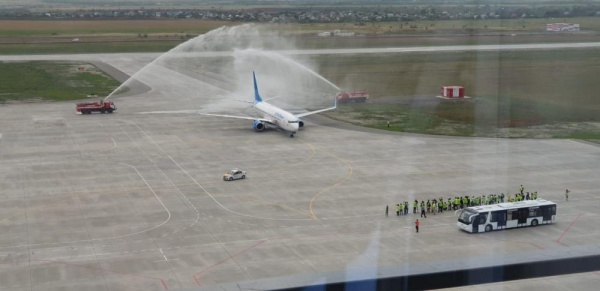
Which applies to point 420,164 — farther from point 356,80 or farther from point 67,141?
point 356,80

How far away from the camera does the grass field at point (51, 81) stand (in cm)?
9781

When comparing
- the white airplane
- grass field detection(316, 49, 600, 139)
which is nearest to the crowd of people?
the white airplane

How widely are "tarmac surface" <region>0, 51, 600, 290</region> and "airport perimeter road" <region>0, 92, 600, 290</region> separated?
0.12 m

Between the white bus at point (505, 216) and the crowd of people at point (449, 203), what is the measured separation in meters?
2.54

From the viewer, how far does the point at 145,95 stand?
9944cm

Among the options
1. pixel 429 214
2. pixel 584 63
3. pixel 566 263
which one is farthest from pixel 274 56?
pixel 566 263

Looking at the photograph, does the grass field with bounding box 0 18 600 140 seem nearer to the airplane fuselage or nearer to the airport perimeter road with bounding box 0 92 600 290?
the airport perimeter road with bounding box 0 92 600 290

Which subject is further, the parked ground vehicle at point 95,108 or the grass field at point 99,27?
the grass field at point 99,27

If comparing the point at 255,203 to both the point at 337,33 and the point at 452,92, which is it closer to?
the point at 452,92

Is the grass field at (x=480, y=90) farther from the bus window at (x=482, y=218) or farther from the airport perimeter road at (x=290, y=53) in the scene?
the bus window at (x=482, y=218)

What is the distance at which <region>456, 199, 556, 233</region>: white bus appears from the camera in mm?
39750

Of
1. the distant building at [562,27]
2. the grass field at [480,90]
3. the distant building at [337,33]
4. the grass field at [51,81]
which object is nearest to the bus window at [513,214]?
the grass field at [480,90]

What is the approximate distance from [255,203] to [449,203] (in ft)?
36.7

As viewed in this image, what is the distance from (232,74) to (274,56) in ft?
25.9
